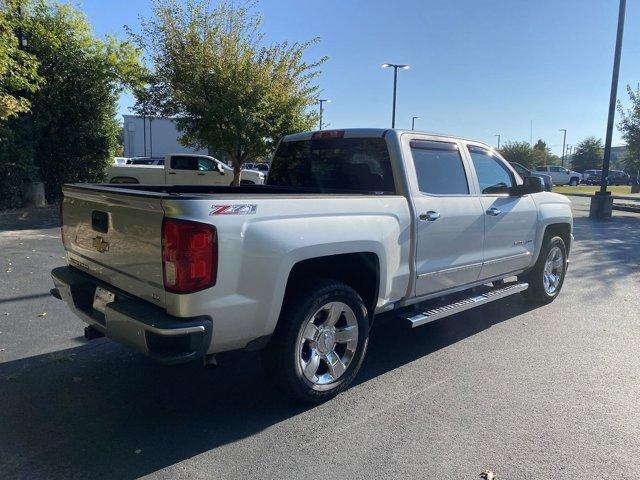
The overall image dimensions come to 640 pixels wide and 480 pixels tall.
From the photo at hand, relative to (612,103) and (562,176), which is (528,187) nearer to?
(612,103)

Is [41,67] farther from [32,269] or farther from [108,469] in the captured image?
[108,469]

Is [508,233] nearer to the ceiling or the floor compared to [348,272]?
nearer to the ceiling

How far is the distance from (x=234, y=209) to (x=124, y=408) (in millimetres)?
1656

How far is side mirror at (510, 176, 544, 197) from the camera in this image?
5.46 meters

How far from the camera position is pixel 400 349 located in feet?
15.8

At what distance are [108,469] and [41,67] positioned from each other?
14.6 meters

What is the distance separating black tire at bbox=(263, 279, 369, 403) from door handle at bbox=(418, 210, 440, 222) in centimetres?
95

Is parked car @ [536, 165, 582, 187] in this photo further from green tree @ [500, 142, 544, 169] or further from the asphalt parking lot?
the asphalt parking lot

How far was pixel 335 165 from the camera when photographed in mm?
4789

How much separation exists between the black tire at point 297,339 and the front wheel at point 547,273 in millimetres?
3403

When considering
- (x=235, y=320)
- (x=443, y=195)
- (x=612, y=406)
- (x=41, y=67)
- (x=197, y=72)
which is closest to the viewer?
(x=235, y=320)

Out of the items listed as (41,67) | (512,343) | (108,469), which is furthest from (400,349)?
(41,67)

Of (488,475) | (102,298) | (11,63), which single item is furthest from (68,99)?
(488,475)

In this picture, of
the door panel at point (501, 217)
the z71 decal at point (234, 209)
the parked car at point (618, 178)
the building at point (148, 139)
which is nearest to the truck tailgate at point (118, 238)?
the z71 decal at point (234, 209)
